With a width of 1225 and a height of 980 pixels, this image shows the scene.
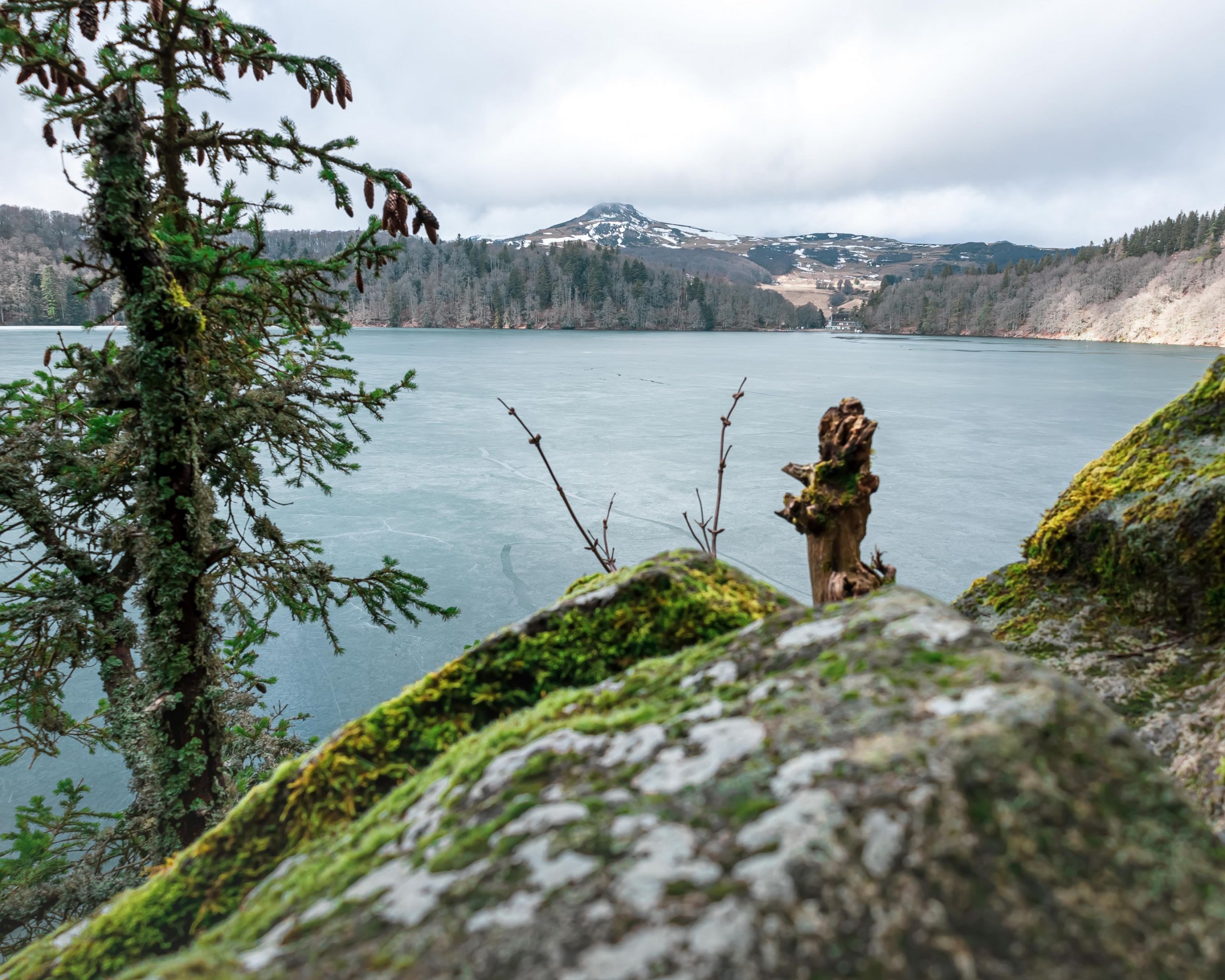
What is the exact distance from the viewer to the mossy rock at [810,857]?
0.92 meters

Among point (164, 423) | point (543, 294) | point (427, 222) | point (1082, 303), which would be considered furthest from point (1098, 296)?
point (164, 423)

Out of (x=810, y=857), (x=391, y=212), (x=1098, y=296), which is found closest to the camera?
(x=810, y=857)

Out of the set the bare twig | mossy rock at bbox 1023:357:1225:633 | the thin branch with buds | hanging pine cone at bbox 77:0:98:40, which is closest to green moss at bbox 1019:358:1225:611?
mossy rock at bbox 1023:357:1225:633

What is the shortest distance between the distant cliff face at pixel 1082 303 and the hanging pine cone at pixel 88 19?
140 metres

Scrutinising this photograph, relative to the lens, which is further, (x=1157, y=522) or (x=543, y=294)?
(x=543, y=294)

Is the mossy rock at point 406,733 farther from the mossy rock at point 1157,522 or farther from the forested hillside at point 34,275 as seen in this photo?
the forested hillside at point 34,275

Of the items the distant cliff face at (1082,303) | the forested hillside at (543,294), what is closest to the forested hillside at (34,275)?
the forested hillside at (543,294)

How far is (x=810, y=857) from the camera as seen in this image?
1005 millimetres

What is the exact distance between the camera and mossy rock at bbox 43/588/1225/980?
92 cm

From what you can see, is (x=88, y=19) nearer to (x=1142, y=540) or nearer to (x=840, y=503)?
(x=840, y=503)

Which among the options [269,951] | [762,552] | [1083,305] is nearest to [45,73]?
[269,951]

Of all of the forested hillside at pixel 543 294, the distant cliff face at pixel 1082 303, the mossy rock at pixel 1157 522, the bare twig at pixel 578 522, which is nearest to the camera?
the mossy rock at pixel 1157 522

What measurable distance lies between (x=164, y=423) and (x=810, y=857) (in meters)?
5.71

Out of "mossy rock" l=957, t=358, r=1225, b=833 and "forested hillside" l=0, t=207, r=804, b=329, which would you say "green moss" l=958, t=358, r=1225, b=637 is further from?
"forested hillside" l=0, t=207, r=804, b=329
